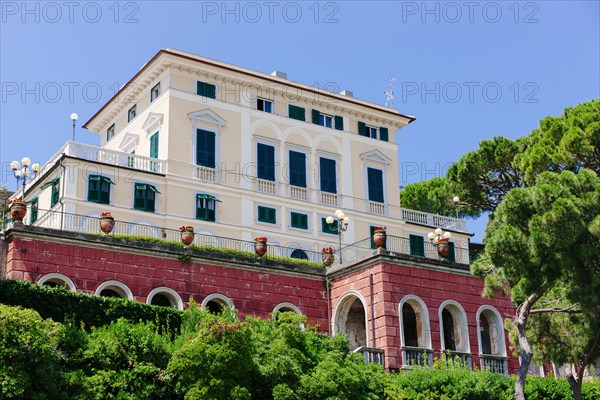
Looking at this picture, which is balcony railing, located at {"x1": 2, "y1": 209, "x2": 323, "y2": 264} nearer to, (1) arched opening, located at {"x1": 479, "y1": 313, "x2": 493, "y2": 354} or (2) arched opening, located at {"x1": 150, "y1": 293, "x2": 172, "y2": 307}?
(2) arched opening, located at {"x1": 150, "y1": 293, "x2": 172, "y2": 307}

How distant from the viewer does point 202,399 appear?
69.6 feet

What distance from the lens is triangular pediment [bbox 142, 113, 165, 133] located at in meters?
39.6

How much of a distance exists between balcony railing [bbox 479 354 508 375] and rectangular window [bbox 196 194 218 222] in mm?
13224

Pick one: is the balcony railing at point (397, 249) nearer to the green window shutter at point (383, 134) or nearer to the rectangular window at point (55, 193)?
the green window shutter at point (383, 134)

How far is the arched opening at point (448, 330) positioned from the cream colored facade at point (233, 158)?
8.52m

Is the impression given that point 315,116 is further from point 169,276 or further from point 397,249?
point 169,276

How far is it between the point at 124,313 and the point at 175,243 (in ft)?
21.1

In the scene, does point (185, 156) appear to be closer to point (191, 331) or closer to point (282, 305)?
point (282, 305)

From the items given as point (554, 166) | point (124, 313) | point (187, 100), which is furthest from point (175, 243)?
point (554, 166)

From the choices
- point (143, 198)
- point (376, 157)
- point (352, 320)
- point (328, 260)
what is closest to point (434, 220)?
point (376, 157)

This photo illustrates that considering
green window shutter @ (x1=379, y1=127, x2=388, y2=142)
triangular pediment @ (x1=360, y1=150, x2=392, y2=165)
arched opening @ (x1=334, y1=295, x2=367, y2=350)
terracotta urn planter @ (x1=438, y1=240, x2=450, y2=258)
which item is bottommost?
arched opening @ (x1=334, y1=295, x2=367, y2=350)

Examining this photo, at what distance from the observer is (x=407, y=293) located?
31438 millimetres

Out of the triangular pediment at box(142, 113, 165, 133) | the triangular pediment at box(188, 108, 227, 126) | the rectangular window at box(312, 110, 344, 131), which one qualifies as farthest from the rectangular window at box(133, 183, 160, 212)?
the rectangular window at box(312, 110, 344, 131)

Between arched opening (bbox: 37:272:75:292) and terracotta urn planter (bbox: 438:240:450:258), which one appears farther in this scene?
terracotta urn planter (bbox: 438:240:450:258)
